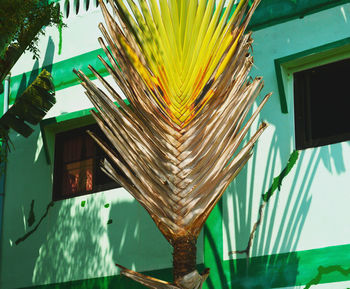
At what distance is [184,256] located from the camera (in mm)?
7508

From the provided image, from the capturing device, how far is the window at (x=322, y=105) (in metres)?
9.53

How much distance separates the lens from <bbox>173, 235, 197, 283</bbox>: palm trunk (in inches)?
294

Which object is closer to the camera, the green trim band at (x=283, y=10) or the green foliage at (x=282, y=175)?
the green foliage at (x=282, y=175)

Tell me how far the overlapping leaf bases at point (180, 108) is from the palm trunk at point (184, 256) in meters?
0.07

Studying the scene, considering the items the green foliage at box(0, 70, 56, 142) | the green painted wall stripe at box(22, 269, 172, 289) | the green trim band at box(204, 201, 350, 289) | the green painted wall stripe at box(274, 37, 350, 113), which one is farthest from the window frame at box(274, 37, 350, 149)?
the green foliage at box(0, 70, 56, 142)

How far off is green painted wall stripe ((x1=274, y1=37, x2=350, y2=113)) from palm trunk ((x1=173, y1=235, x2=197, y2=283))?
319 cm

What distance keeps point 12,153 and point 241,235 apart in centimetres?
556

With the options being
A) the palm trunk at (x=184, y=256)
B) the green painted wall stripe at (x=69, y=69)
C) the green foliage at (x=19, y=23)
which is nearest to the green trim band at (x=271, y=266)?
the palm trunk at (x=184, y=256)

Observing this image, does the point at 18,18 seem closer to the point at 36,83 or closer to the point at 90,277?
the point at 36,83

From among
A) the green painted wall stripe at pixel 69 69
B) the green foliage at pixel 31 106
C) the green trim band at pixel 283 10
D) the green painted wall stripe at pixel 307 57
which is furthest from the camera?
the green painted wall stripe at pixel 69 69

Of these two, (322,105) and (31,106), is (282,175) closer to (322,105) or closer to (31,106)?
(322,105)

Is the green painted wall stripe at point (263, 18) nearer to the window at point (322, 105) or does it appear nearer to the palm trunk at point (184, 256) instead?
the window at point (322, 105)

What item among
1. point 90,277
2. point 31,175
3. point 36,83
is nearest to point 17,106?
point 36,83

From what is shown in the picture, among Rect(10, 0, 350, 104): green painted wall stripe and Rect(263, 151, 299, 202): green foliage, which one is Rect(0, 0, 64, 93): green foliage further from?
Rect(263, 151, 299, 202): green foliage
